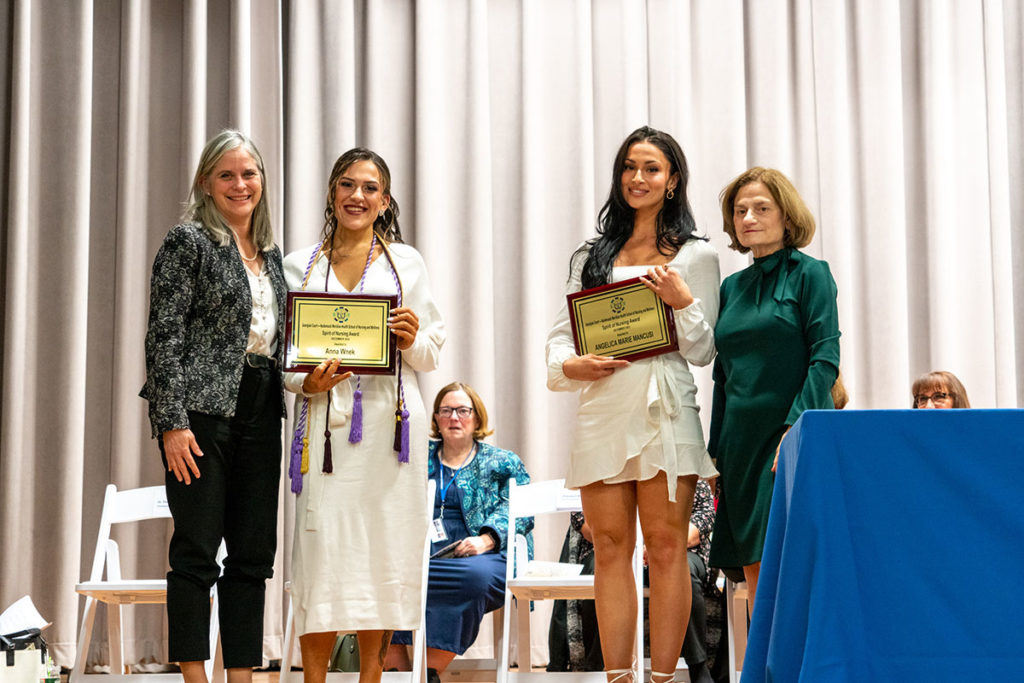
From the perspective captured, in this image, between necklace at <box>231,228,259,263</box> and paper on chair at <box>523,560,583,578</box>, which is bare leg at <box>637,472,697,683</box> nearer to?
paper on chair at <box>523,560,583,578</box>

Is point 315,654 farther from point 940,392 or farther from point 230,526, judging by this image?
point 940,392

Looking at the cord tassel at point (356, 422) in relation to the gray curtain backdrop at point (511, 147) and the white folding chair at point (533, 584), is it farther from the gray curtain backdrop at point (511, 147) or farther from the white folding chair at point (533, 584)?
the gray curtain backdrop at point (511, 147)

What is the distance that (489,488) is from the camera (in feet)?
15.0

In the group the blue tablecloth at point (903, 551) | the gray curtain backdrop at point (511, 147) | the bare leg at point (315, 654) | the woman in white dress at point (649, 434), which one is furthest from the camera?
the gray curtain backdrop at point (511, 147)

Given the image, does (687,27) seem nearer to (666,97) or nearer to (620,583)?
(666,97)

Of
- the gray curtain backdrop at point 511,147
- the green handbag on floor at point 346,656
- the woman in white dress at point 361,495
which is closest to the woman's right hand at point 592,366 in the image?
the woman in white dress at point 361,495

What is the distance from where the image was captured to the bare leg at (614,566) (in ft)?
9.86

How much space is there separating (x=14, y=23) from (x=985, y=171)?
16.0 feet

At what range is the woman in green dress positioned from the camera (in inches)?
114

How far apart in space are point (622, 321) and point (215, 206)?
125 cm

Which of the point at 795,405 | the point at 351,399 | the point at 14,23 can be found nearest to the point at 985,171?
the point at 795,405

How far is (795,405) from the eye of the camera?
9.37 ft

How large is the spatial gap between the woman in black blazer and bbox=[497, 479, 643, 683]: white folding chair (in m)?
0.92

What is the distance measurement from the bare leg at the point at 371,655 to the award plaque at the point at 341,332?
2.49 feet
